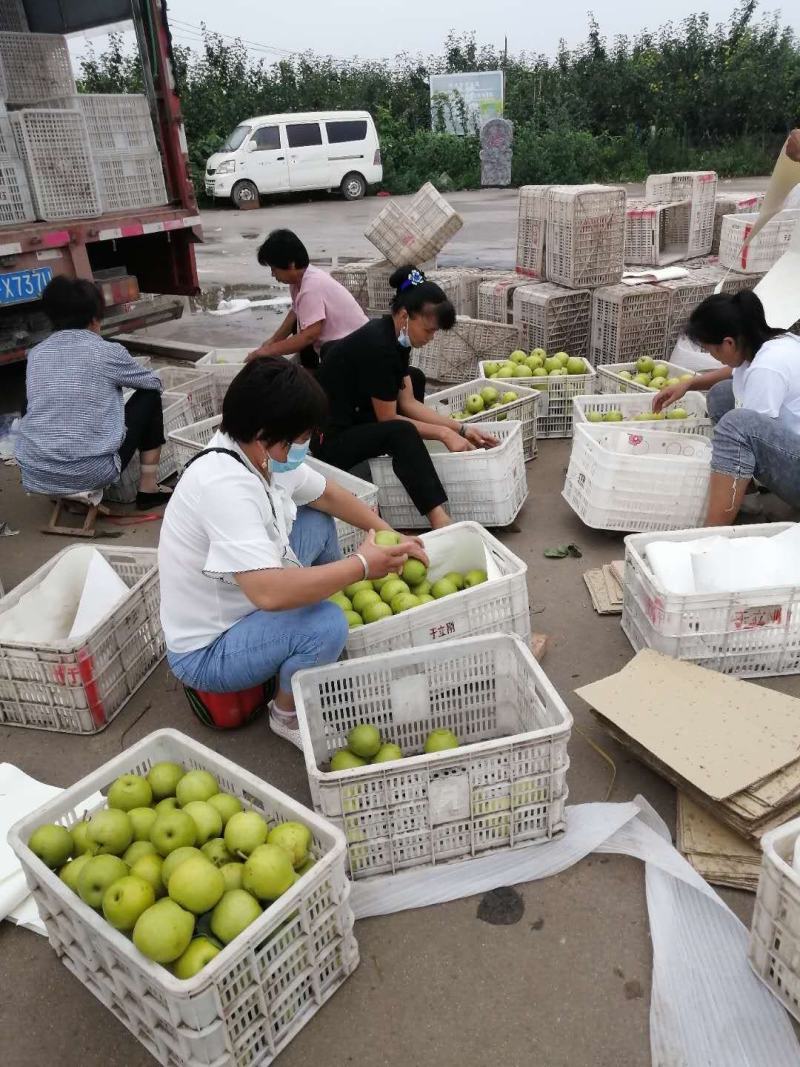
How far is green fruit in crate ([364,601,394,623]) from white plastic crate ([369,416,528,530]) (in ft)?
5.07

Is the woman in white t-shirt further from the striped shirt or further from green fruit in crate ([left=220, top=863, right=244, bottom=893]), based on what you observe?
the striped shirt

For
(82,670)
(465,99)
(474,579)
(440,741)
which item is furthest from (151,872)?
(465,99)

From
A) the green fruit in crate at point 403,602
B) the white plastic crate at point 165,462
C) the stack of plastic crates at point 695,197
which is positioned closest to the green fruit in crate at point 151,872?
the green fruit in crate at point 403,602

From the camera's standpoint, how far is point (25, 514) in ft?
18.5

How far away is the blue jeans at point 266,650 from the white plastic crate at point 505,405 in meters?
2.77

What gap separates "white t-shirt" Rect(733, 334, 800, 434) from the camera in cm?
401

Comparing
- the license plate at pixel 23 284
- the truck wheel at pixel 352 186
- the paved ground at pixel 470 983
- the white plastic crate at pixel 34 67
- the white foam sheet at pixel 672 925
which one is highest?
the white plastic crate at pixel 34 67

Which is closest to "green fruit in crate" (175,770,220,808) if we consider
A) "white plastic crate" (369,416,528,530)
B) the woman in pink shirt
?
"white plastic crate" (369,416,528,530)

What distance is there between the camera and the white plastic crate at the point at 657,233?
331 inches

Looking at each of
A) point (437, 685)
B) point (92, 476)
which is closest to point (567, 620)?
point (437, 685)

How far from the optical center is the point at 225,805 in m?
2.42

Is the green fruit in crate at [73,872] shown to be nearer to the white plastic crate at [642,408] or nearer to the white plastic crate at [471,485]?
the white plastic crate at [471,485]

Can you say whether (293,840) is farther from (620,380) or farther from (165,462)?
(620,380)

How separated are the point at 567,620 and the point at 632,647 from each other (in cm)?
38
